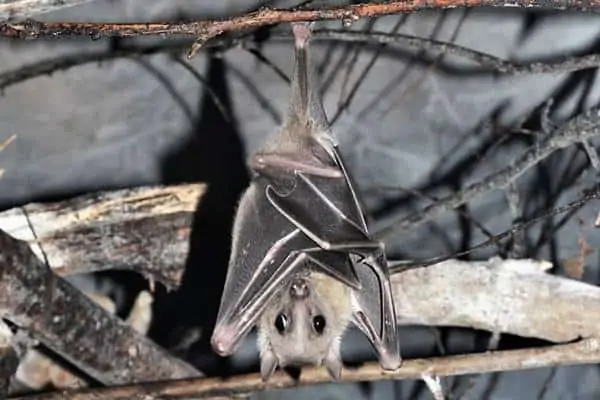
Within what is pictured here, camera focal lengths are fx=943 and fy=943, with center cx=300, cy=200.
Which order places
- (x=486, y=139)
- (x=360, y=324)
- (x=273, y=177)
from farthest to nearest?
(x=486, y=139)
(x=360, y=324)
(x=273, y=177)

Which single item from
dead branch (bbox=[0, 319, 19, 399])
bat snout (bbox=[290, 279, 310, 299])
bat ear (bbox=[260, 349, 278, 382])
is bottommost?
dead branch (bbox=[0, 319, 19, 399])

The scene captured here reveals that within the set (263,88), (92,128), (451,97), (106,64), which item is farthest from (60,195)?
(451,97)

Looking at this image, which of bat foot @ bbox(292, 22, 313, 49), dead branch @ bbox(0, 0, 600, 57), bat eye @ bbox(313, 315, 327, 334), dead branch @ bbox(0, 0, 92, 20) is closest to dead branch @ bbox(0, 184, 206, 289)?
bat eye @ bbox(313, 315, 327, 334)

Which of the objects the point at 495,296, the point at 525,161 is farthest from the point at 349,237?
the point at 495,296

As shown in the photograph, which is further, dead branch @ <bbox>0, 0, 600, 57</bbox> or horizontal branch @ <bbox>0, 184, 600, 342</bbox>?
horizontal branch @ <bbox>0, 184, 600, 342</bbox>

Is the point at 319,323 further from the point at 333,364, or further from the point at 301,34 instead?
the point at 301,34

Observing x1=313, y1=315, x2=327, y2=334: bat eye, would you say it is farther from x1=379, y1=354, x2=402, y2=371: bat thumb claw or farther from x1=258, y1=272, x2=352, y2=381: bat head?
x1=379, y1=354, x2=402, y2=371: bat thumb claw

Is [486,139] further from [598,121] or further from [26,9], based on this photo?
[26,9]

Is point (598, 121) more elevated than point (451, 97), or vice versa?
point (598, 121)
